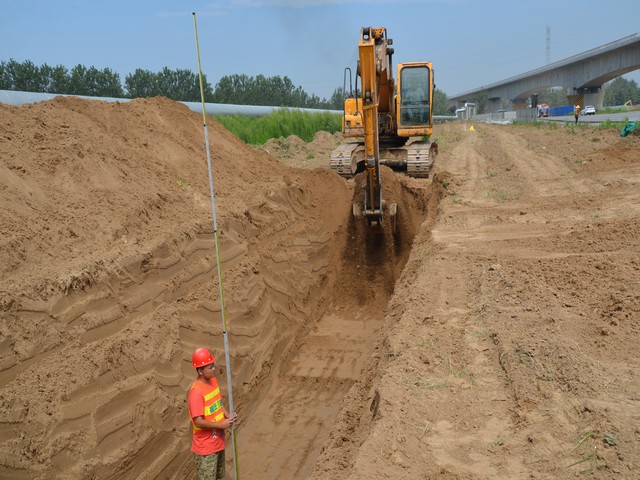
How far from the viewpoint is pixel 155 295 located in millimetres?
7328

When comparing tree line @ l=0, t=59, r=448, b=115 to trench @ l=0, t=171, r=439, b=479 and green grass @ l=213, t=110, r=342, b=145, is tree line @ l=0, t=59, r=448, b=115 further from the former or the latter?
trench @ l=0, t=171, r=439, b=479

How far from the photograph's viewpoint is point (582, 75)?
55344mm

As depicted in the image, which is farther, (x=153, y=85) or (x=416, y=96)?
(x=153, y=85)

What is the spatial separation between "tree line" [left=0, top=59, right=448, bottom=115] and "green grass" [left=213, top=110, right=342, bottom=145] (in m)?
2.21

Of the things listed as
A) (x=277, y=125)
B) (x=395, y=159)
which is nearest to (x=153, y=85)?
(x=277, y=125)

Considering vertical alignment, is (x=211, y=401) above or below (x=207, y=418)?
above

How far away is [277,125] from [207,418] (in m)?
21.7

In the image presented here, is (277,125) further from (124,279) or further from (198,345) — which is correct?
(124,279)

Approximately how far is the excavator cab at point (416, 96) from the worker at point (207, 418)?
11.6 metres

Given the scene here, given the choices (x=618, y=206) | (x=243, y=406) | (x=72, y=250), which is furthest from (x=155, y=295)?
(x=618, y=206)

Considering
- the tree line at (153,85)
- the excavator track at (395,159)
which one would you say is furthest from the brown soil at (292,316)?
the tree line at (153,85)

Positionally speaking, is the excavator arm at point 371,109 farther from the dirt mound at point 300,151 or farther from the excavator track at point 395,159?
the dirt mound at point 300,151

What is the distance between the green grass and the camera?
22.5m

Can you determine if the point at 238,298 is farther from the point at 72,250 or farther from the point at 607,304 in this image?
the point at 607,304
